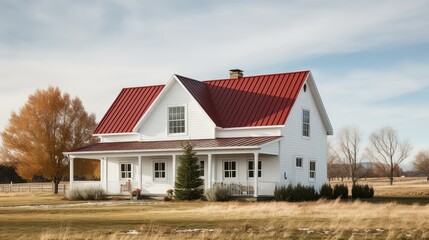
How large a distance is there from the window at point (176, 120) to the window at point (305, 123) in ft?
25.3

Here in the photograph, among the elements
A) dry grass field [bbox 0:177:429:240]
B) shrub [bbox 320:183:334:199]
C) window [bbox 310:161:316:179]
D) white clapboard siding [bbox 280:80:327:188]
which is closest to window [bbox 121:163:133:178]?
white clapboard siding [bbox 280:80:327:188]

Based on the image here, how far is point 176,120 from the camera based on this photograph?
42281 mm

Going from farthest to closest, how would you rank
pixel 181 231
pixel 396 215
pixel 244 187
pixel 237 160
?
1. pixel 237 160
2. pixel 244 187
3. pixel 396 215
4. pixel 181 231

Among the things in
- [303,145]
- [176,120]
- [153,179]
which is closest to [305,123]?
[303,145]

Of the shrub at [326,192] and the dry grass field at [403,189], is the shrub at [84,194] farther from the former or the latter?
the dry grass field at [403,189]

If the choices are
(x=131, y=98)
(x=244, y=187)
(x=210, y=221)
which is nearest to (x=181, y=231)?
(x=210, y=221)

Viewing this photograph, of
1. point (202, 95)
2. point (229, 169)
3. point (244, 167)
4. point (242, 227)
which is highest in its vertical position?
point (202, 95)

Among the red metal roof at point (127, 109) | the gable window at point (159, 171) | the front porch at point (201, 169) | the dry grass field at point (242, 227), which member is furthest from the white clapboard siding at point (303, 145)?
the dry grass field at point (242, 227)

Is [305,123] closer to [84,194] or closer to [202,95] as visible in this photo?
[202,95]

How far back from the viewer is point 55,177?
182 feet

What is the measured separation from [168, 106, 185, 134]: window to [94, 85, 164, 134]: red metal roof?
3.47m

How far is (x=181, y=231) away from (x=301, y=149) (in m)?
25.2

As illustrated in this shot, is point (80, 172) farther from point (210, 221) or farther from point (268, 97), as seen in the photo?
point (210, 221)

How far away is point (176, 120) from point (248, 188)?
775 cm
